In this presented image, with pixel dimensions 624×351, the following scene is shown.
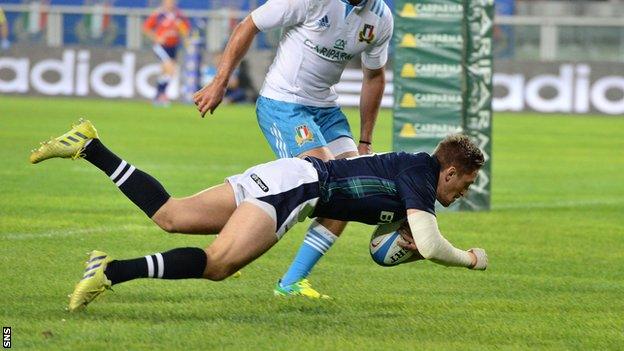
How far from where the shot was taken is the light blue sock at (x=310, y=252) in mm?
8562

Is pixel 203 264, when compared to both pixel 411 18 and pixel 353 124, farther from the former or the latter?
pixel 353 124

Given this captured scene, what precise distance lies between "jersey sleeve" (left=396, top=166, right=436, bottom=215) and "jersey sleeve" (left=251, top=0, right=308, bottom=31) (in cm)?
150

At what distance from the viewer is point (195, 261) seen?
7395 millimetres

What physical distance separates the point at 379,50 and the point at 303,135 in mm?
899

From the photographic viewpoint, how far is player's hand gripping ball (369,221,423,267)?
809cm

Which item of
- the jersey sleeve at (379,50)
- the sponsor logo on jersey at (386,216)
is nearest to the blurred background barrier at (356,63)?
the jersey sleeve at (379,50)

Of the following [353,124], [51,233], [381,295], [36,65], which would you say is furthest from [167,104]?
[381,295]

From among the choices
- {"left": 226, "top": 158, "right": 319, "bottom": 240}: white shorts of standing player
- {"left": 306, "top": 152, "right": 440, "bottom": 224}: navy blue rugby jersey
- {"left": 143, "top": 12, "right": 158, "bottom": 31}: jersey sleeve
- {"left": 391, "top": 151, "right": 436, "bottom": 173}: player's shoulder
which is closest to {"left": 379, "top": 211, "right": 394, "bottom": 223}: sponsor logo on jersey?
{"left": 306, "top": 152, "right": 440, "bottom": 224}: navy blue rugby jersey

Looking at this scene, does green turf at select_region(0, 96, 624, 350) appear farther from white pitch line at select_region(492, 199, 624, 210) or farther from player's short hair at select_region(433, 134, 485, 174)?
player's short hair at select_region(433, 134, 485, 174)

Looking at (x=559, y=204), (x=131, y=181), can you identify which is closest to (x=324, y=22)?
(x=131, y=181)

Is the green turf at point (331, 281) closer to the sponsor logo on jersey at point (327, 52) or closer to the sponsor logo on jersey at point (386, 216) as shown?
the sponsor logo on jersey at point (386, 216)

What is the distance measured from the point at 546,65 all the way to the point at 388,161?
77.9ft

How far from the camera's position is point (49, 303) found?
783 cm

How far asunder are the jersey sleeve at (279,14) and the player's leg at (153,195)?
49.6 inches
